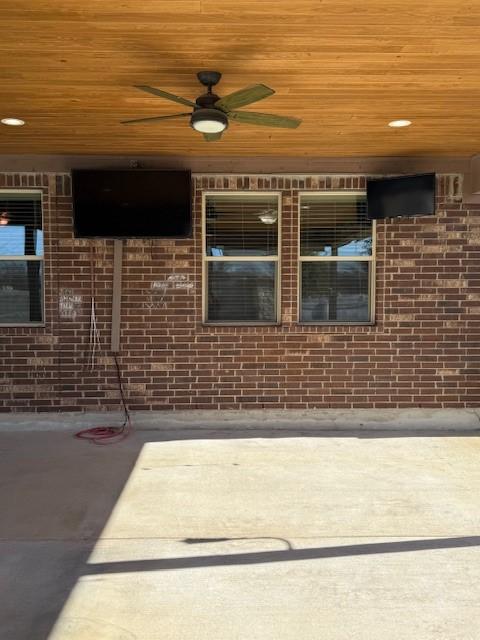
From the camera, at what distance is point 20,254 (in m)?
5.80

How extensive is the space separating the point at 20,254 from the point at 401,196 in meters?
4.59

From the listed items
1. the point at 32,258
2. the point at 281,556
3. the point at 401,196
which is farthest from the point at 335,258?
the point at 281,556

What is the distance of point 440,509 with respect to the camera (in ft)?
11.8

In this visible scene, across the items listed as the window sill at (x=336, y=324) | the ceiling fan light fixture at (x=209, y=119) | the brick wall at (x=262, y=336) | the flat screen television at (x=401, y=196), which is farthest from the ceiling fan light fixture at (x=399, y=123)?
the window sill at (x=336, y=324)

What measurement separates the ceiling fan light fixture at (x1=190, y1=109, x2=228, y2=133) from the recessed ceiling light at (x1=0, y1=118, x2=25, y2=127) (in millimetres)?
2017

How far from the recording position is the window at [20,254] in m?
5.79

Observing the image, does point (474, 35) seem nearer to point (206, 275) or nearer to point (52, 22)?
point (52, 22)

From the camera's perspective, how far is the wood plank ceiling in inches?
110

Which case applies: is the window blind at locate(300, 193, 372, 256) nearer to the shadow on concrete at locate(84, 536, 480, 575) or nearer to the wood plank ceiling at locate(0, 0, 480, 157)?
the wood plank ceiling at locate(0, 0, 480, 157)

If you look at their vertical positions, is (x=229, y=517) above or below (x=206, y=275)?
below

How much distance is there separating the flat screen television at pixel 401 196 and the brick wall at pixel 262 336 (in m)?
0.27

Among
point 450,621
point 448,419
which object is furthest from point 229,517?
point 448,419

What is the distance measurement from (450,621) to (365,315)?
13.0 ft

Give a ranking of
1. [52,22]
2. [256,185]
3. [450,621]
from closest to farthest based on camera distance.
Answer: [450,621]
[52,22]
[256,185]
